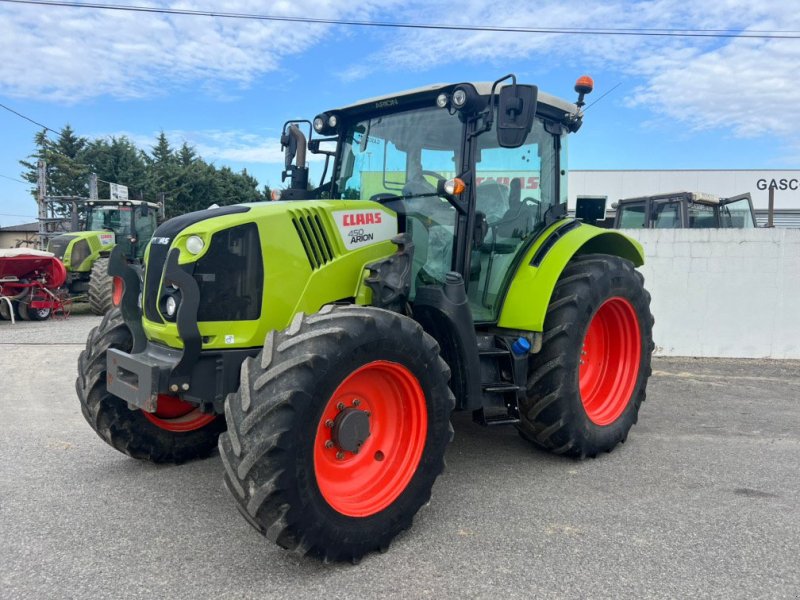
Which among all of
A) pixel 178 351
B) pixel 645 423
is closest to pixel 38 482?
pixel 178 351

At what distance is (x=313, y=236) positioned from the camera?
11.1 feet

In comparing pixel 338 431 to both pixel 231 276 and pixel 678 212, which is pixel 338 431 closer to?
pixel 231 276

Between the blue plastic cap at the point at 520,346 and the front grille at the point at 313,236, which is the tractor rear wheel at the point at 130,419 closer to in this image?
the front grille at the point at 313,236

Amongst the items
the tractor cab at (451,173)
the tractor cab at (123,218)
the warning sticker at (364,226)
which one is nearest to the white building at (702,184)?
the tractor cab at (123,218)

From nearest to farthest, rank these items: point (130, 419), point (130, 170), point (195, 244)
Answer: point (195, 244) < point (130, 419) < point (130, 170)

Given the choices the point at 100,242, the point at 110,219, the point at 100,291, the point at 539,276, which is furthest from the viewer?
the point at 110,219

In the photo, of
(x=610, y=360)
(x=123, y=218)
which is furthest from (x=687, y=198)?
(x=123, y=218)

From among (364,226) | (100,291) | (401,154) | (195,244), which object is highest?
(401,154)

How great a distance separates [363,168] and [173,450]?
223cm

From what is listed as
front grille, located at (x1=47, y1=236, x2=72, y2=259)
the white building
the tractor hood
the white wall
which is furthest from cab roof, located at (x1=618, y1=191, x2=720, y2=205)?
the white building

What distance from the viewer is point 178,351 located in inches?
125

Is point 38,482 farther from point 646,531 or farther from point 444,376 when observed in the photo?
point 646,531

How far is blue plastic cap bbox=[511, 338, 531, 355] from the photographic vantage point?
13.0 ft

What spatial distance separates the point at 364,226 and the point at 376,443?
1230 mm
